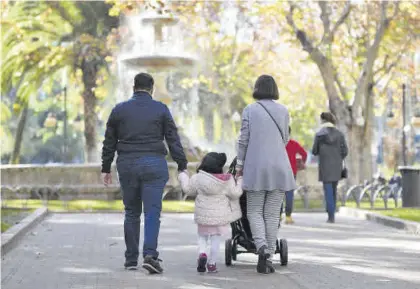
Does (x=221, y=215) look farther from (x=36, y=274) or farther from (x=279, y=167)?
(x=36, y=274)

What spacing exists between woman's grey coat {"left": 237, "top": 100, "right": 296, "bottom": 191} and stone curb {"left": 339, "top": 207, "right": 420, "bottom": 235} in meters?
5.78

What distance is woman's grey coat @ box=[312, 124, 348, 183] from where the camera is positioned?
19188 mm

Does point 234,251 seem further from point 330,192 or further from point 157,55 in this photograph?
point 157,55

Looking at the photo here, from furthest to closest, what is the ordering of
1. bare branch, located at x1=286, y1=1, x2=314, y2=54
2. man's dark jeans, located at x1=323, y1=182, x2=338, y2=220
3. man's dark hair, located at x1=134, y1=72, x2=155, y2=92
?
bare branch, located at x1=286, y1=1, x2=314, y2=54 → man's dark jeans, located at x1=323, y1=182, x2=338, y2=220 → man's dark hair, located at x1=134, y1=72, x2=155, y2=92

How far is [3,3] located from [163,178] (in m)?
27.5

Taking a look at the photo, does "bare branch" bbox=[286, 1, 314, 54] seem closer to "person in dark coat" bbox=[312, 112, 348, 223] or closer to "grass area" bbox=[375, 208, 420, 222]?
"grass area" bbox=[375, 208, 420, 222]

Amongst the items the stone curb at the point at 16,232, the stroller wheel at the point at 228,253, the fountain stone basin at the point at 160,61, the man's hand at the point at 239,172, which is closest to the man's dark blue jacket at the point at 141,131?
the man's hand at the point at 239,172

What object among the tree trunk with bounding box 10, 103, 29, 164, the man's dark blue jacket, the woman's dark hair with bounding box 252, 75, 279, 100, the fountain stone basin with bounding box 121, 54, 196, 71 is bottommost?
the man's dark blue jacket

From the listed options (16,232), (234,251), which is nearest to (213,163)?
(234,251)

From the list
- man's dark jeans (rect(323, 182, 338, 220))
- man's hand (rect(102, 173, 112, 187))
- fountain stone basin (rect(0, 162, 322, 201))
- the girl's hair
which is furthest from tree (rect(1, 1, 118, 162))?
the girl's hair

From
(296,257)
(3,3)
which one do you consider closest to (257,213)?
(296,257)

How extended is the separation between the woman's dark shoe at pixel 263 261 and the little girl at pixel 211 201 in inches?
15.6

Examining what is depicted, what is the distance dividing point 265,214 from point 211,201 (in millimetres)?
624

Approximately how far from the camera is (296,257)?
12.7 meters
